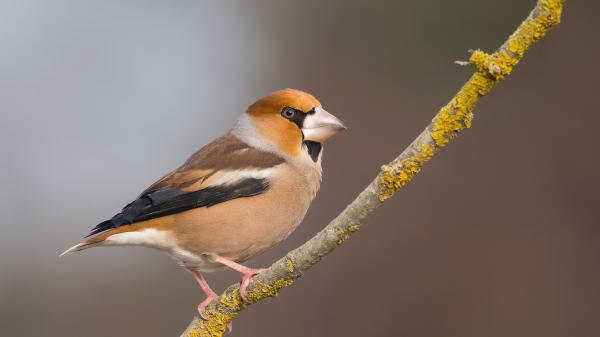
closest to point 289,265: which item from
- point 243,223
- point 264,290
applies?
point 264,290

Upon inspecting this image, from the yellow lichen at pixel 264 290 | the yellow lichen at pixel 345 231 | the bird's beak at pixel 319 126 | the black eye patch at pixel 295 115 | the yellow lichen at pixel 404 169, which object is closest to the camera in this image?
the yellow lichen at pixel 404 169

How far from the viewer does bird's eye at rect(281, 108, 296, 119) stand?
4.17 metres

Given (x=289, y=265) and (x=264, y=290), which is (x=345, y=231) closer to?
(x=289, y=265)

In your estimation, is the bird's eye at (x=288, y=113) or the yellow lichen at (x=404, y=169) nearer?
the yellow lichen at (x=404, y=169)

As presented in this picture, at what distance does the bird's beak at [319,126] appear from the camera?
13.1ft

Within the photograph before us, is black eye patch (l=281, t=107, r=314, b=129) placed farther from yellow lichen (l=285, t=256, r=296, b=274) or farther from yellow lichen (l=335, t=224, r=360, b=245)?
yellow lichen (l=335, t=224, r=360, b=245)

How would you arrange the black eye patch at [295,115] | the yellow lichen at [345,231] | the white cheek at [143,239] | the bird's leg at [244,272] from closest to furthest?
the yellow lichen at [345,231] < the bird's leg at [244,272] < the white cheek at [143,239] < the black eye patch at [295,115]

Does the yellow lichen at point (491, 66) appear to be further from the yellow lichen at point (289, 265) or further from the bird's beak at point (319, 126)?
the bird's beak at point (319, 126)

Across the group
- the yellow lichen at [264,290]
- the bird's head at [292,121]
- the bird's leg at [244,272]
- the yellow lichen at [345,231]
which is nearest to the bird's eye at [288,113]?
the bird's head at [292,121]

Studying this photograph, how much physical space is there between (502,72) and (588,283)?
4.63 m

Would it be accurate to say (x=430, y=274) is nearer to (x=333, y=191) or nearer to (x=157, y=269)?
(x=333, y=191)

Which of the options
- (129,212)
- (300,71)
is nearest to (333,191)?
(300,71)

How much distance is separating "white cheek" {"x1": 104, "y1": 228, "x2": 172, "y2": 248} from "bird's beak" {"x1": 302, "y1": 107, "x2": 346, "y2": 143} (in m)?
0.96

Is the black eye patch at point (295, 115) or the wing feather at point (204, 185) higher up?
the black eye patch at point (295, 115)
